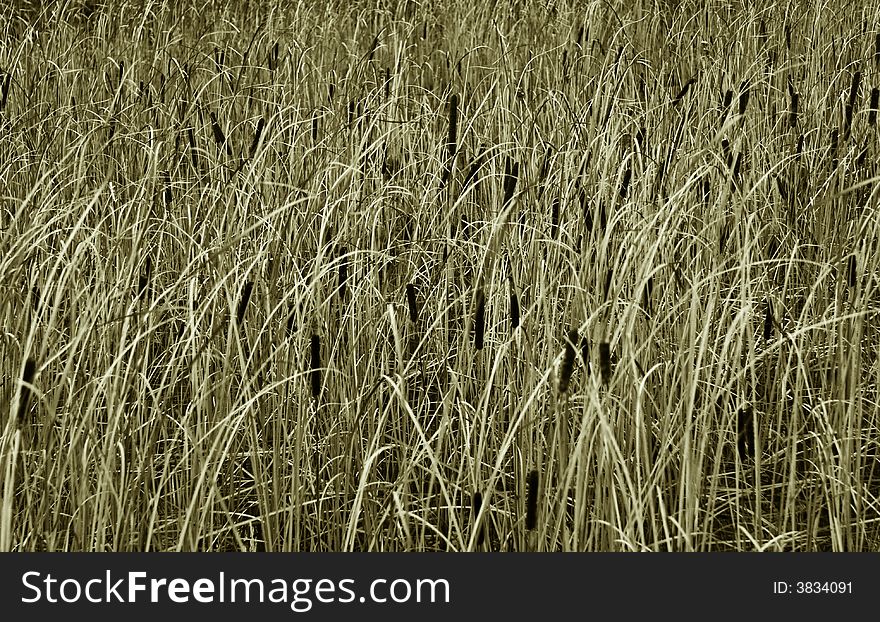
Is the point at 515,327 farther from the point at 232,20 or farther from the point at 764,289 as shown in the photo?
the point at 232,20

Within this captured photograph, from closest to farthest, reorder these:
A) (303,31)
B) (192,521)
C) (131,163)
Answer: (192,521), (131,163), (303,31)

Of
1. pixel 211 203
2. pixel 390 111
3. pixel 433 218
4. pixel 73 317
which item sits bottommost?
pixel 73 317

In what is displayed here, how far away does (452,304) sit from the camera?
210cm

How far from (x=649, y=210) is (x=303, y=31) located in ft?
7.25

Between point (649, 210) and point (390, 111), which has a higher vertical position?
point (390, 111)

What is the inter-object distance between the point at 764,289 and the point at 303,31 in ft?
8.42

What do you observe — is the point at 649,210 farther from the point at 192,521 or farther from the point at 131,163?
the point at 131,163

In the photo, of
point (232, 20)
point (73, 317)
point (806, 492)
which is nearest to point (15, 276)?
point (73, 317)

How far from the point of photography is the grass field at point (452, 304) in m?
1.83

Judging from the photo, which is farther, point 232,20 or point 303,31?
point 232,20

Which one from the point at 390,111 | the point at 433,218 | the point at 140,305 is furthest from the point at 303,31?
the point at 140,305

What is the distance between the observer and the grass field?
5.99 feet

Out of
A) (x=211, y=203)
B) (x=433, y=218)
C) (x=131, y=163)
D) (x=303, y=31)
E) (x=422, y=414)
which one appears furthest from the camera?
(x=303, y=31)

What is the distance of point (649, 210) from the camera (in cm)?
261
